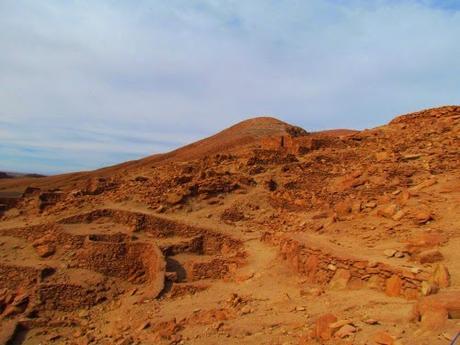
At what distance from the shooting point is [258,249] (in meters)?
10.4

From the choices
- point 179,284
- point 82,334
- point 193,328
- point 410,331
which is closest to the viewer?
point 410,331

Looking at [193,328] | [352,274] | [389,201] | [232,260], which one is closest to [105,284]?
[232,260]

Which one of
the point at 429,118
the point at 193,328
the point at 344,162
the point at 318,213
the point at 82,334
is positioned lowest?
the point at 82,334

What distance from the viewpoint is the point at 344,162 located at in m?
14.0

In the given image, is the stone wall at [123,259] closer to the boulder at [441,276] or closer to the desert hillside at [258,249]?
the desert hillside at [258,249]

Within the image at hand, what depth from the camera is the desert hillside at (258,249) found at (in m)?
5.87

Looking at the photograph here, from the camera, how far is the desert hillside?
5.87 metres

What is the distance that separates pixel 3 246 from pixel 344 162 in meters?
9.83

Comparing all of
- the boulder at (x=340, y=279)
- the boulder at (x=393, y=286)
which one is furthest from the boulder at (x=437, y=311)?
the boulder at (x=340, y=279)

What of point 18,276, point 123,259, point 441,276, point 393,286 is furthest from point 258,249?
point 18,276

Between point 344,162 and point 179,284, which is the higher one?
point 344,162

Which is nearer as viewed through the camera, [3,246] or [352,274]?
[352,274]

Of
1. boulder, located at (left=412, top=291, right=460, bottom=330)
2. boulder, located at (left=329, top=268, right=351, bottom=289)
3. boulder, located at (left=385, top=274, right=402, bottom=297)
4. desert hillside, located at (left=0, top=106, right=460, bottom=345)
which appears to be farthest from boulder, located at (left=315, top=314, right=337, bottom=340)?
boulder, located at (left=329, top=268, right=351, bottom=289)

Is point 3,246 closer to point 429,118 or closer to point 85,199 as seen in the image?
point 85,199
